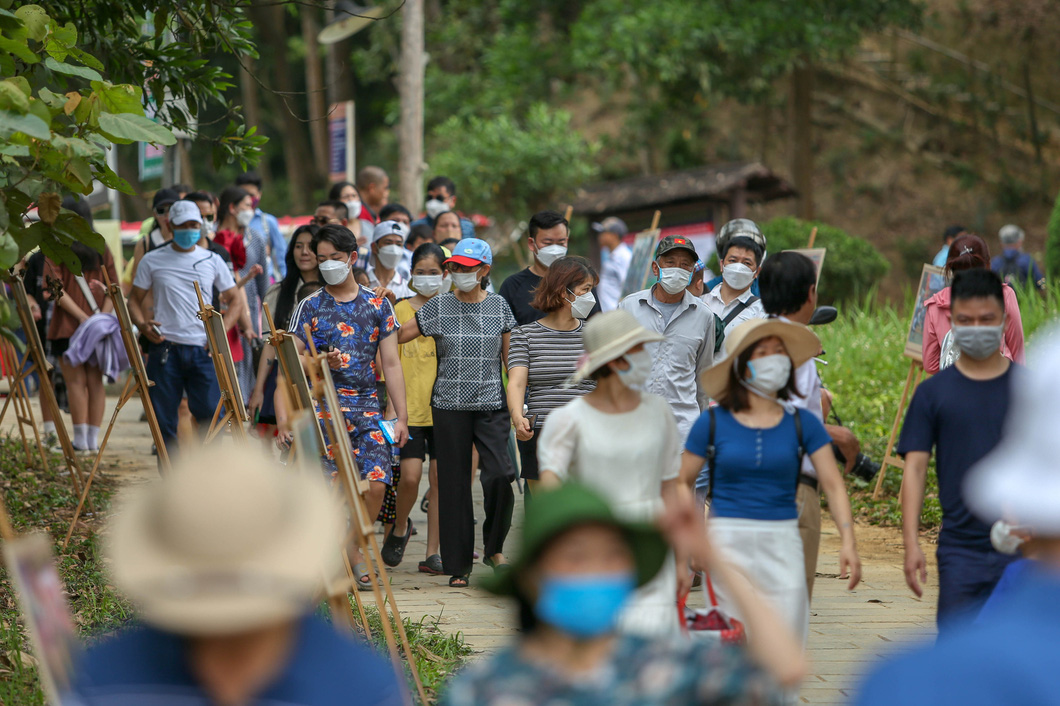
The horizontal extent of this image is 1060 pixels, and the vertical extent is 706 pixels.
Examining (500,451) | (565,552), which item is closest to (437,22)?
(500,451)

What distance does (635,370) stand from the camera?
4652mm

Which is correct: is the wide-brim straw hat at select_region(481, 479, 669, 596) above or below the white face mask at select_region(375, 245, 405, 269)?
below

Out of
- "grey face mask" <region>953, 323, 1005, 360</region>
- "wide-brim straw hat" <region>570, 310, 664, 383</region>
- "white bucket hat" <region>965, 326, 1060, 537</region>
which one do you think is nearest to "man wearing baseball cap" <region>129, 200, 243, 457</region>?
"wide-brim straw hat" <region>570, 310, 664, 383</region>

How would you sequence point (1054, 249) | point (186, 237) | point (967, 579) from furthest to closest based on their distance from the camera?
point (1054, 249) < point (186, 237) < point (967, 579)

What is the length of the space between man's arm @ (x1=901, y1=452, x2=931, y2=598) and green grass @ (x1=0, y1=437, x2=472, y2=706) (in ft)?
6.54

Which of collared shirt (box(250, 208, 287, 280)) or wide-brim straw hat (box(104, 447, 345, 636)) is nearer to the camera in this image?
wide-brim straw hat (box(104, 447, 345, 636))

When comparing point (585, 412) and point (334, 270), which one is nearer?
point (585, 412)

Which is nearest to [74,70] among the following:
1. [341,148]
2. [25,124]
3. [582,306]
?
[25,124]

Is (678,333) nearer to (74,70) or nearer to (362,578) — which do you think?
(362,578)

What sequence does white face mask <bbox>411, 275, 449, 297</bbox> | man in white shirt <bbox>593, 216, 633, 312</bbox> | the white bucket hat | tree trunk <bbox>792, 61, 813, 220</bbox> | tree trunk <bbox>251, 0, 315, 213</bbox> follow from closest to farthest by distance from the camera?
1. the white bucket hat
2. white face mask <bbox>411, 275, 449, 297</bbox>
3. man in white shirt <bbox>593, 216, 633, 312</bbox>
4. tree trunk <bbox>792, 61, 813, 220</bbox>
5. tree trunk <bbox>251, 0, 315, 213</bbox>

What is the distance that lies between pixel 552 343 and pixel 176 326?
3566 mm

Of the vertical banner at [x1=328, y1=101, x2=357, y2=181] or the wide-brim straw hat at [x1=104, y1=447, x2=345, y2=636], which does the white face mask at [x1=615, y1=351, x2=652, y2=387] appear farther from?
the vertical banner at [x1=328, y1=101, x2=357, y2=181]

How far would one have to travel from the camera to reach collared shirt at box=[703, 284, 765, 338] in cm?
702

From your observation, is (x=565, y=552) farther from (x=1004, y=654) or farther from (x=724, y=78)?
(x=724, y=78)
